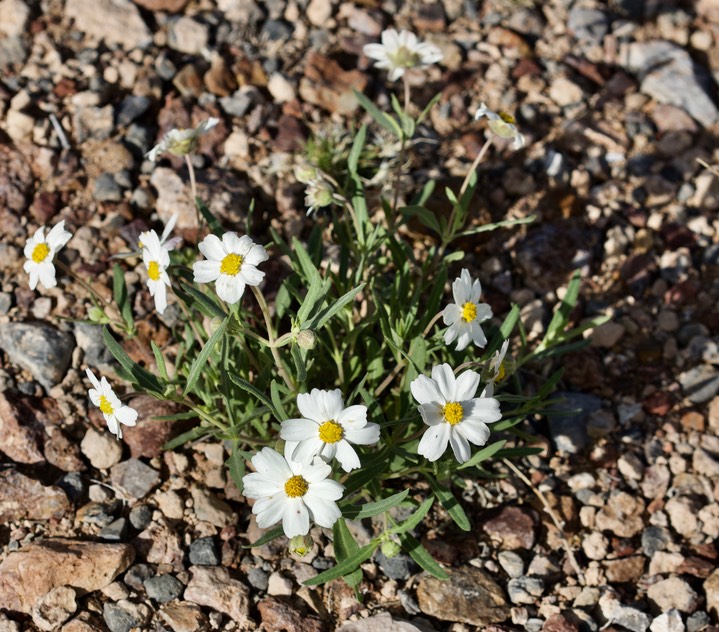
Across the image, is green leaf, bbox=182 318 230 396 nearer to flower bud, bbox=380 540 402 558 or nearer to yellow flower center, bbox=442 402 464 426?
yellow flower center, bbox=442 402 464 426

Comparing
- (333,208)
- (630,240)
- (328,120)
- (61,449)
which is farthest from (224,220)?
(630,240)

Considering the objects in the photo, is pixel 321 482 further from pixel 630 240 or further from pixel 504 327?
pixel 630 240

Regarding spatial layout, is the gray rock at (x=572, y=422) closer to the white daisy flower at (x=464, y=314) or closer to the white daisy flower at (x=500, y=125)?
the white daisy flower at (x=464, y=314)

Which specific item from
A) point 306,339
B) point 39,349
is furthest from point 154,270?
point 39,349

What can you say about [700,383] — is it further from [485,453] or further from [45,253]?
[45,253]

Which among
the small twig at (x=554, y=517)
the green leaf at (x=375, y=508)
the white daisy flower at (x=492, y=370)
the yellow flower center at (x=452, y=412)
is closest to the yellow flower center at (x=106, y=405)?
the green leaf at (x=375, y=508)
